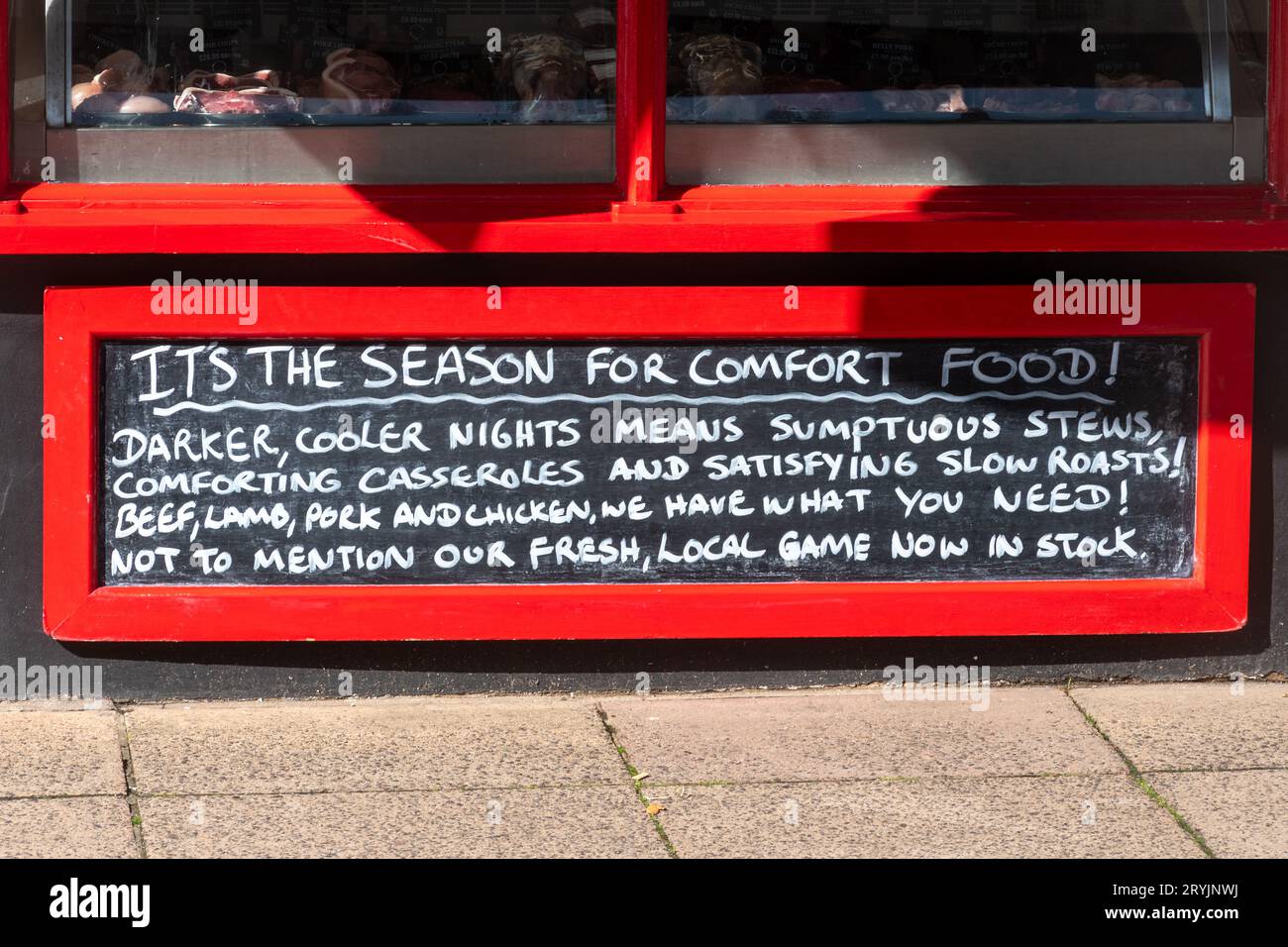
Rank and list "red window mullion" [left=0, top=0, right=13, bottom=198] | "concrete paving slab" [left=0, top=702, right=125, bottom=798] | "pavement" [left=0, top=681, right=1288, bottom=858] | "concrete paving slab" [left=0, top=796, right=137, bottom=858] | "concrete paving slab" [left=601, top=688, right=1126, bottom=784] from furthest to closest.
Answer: "red window mullion" [left=0, top=0, right=13, bottom=198], "concrete paving slab" [left=601, top=688, right=1126, bottom=784], "concrete paving slab" [left=0, top=702, right=125, bottom=798], "pavement" [left=0, top=681, right=1288, bottom=858], "concrete paving slab" [left=0, top=796, right=137, bottom=858]

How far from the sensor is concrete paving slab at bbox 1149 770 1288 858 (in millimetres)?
4113

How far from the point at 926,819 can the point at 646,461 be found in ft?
4.58

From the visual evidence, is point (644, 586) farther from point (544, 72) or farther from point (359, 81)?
point (359, 81)

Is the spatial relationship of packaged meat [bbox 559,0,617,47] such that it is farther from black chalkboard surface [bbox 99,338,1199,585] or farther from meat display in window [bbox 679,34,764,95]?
black chalkboard surface [bbox 99,338,1199,585]

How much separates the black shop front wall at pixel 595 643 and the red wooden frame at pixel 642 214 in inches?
3.0

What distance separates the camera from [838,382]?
5020 millimetres

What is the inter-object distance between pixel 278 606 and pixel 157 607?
0.35 metres

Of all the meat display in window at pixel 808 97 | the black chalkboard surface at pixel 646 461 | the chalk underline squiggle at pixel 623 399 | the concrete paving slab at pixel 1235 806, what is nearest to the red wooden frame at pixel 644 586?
the black chalkboard surface at pixel 646 461

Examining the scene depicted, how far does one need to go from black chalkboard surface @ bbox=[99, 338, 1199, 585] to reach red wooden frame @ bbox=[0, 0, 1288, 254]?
31 centimetres

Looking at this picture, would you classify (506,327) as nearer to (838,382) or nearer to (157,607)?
(838,382)

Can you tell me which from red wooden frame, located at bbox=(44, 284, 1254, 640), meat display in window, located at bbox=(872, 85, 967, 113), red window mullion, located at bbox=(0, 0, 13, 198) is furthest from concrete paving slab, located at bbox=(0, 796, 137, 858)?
meat display in window, located at bbox=(872, 85, 967, 113)
